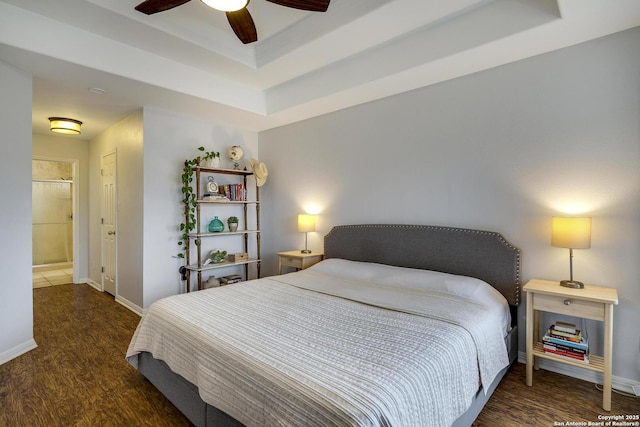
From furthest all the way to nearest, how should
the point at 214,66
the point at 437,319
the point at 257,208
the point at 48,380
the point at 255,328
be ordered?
1. the point at 257,208
2. the point at 214,66
3. the point at 48,380
4. the point at 437,319
5. the point at 255,328

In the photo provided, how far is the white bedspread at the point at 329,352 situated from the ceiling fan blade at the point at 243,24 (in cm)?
190

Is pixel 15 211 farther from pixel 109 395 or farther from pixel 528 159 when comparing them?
pixel 528 159

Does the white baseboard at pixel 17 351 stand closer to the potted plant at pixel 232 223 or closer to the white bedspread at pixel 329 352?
the white bedspread at pixel 329 352

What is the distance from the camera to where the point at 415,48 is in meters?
2.66

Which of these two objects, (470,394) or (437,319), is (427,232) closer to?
(437,319)

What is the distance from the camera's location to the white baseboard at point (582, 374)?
2131 mm


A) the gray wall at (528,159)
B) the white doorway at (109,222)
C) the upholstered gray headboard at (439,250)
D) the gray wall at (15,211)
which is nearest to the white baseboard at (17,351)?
the gray wall at (15,211)

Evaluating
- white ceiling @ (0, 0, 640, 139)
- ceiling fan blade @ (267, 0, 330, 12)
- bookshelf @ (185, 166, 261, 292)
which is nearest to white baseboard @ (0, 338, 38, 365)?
bookshelf @ (185, 166, 261, 292)

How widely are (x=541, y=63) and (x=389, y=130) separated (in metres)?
1.35

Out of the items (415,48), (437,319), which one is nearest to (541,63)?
(415,48)

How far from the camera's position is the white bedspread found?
3.84 ft

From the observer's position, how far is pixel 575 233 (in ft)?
6.89

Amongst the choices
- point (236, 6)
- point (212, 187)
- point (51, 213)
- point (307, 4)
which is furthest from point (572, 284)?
point (51, 213)

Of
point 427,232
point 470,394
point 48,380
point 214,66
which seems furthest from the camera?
point 214,66
